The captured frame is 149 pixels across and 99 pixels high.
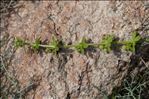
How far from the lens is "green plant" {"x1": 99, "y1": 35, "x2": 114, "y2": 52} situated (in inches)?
126

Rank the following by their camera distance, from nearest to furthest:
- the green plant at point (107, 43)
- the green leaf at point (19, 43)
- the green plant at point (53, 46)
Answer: the green plant at point (107, 43), the green plant at point (53, 46), the green leaf at point (19, 43)

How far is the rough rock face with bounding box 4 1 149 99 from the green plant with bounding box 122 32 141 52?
86mm

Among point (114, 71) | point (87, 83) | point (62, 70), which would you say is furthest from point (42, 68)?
point (114, 71)

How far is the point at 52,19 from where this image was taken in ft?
11.7

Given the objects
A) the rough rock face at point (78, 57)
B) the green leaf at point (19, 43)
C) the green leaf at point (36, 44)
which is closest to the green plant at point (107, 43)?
the rough rock face at point (78, 57)

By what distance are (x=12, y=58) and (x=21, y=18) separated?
434 mm

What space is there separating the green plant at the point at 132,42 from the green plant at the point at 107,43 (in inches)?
4.8

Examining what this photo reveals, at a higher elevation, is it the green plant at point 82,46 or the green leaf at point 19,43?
the green leaf at point 19,43

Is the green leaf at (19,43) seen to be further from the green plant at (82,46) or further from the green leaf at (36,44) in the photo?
the green plant at (82,46)

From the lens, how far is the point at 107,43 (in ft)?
10.5

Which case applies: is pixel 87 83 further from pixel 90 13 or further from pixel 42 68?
pixel 90 13

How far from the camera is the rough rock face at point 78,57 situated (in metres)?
3.35

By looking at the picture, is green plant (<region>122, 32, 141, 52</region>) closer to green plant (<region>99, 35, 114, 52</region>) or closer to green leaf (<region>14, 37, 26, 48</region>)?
green plant (<region>99, 35, 114, 52</region>)

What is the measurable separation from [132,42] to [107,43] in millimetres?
217
